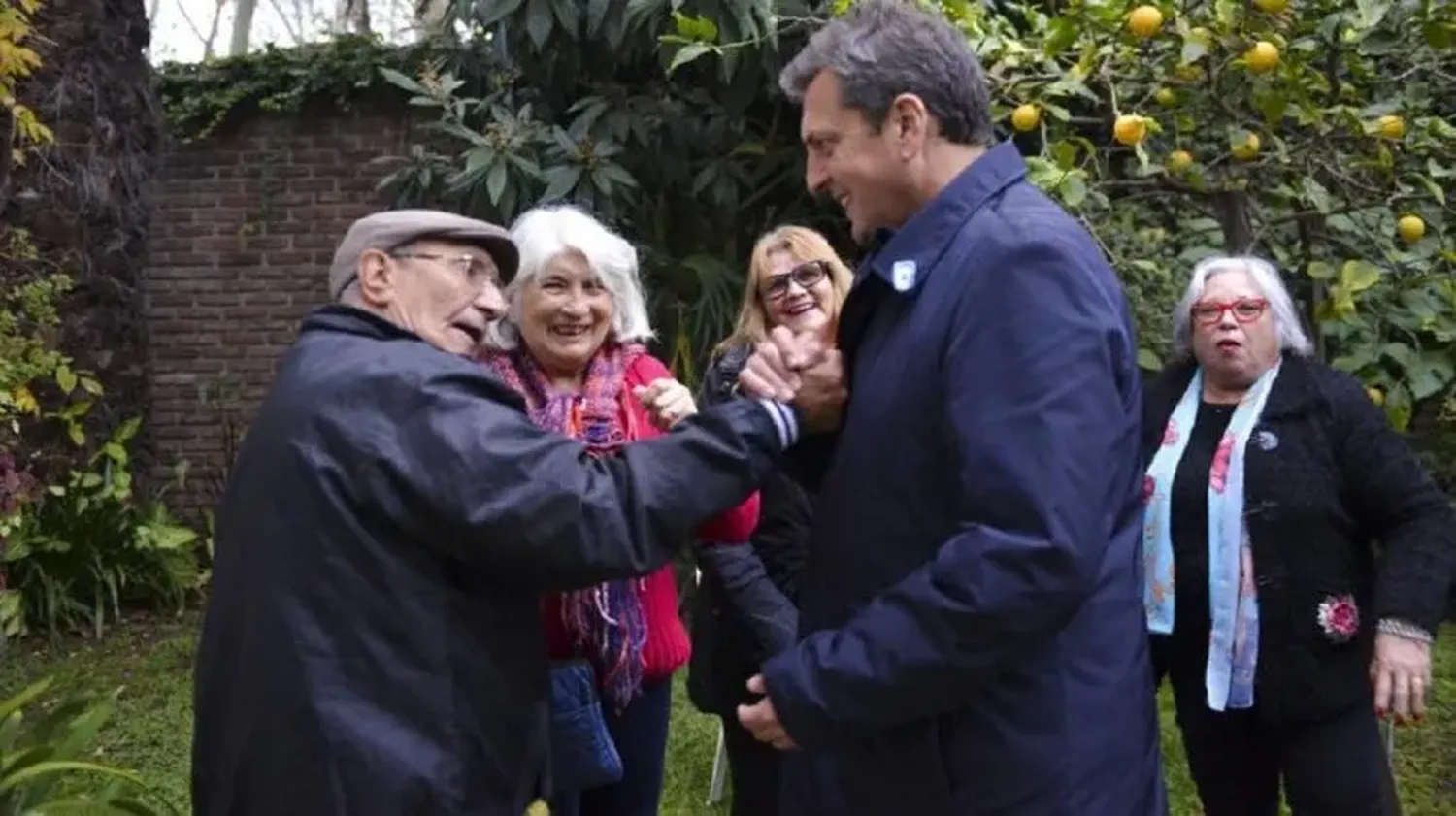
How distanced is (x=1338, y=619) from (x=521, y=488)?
66.7 inches

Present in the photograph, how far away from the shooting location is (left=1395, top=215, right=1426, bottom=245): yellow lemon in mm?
3332

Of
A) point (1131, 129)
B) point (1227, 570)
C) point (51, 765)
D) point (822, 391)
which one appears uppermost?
point (1131, 129)

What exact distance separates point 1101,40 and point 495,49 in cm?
329

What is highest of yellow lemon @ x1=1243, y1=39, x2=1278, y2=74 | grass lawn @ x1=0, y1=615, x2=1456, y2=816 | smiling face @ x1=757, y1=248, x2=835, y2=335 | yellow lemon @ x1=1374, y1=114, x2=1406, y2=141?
yellow lemon @ x1=1243, y1=39, x2=1278, y2=74

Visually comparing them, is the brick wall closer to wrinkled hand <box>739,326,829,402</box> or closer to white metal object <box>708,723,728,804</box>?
white metal object <box>708,723,728,804</box>

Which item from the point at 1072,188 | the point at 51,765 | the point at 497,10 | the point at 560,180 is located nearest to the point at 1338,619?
the point at 1072,188

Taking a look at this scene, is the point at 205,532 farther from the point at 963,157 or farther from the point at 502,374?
the point at 963,157

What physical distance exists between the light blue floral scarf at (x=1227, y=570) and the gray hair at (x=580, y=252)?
1.06 meters

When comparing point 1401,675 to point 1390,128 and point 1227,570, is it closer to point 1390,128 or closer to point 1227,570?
point 1227,570

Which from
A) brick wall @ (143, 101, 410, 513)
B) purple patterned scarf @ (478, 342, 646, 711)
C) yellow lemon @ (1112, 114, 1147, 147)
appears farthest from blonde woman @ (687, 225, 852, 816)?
brick wall @ (143, 101, 410, 513)

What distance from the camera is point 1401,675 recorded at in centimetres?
260

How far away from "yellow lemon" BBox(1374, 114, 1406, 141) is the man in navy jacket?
180cm

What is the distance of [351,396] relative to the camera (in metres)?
1.74

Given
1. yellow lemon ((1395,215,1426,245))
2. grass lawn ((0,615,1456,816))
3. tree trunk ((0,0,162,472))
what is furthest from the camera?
tree trunk ((0,0,162,472))
